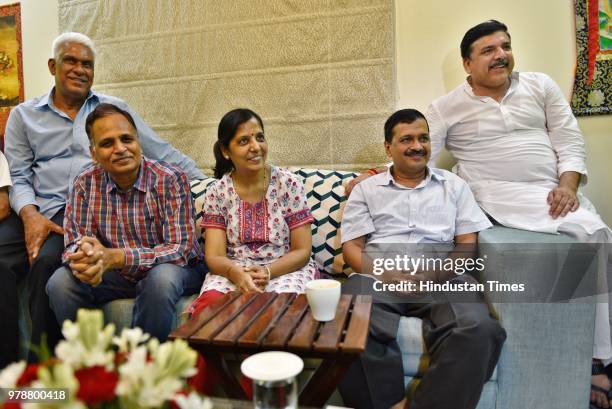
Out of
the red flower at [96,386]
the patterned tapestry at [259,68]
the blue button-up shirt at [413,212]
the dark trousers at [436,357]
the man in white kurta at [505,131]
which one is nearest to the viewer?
the red flower at [96,386]

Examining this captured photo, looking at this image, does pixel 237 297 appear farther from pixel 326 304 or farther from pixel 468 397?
pixel 468 397

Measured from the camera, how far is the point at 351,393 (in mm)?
1483

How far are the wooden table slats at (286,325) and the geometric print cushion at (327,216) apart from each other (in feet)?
2.26

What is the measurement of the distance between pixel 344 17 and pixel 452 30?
0.57 meters

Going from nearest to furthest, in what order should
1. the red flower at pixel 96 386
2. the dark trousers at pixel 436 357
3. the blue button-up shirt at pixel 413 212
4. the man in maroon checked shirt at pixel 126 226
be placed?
the red flower at pixel 96 386
the dark trousers at pixel 436 357
the man in maroon checked shirt at pixel 126 226
the blue button-up shirt at pixel 413 212

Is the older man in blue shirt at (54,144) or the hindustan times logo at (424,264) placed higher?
the older man in blue shirt at (54,144)

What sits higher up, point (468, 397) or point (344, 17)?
point (344, 17)

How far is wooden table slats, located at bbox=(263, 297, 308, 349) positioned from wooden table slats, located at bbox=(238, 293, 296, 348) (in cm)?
2

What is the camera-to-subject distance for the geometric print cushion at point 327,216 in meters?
2.06

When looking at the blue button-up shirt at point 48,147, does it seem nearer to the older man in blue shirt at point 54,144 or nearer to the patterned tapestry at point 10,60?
the older man in blue shirt at point 54,144

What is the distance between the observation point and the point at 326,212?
211cm

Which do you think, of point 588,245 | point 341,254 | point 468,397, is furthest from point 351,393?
point 588,245

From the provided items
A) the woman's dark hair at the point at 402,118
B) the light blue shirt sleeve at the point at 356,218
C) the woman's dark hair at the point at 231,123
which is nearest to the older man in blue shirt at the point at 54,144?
the woman's dark hair at the point at 231,123

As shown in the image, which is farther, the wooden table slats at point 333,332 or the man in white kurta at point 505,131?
the man in white kurta at point 505,131
